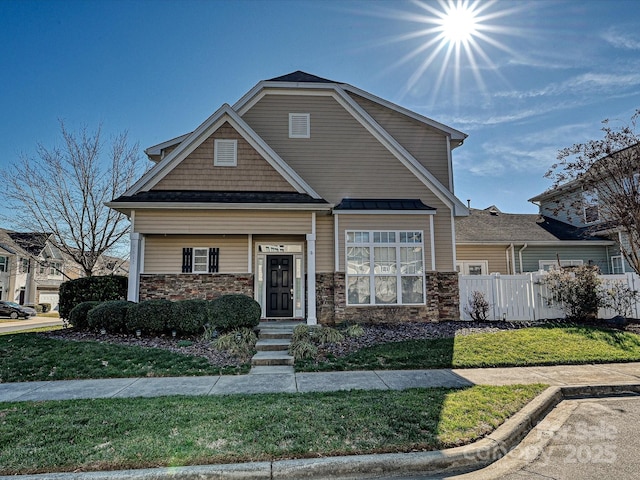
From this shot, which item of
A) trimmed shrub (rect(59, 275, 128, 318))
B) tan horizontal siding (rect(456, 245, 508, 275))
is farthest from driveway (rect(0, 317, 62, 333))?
tan horizontal siding (rect(456, 245, 508, 275))

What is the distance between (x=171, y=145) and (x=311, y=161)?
544 centimetres

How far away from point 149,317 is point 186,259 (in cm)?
275

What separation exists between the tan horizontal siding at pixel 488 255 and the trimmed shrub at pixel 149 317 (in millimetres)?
13022

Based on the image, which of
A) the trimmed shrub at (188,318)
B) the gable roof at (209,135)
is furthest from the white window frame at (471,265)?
the trimmed shrub at (188,318)

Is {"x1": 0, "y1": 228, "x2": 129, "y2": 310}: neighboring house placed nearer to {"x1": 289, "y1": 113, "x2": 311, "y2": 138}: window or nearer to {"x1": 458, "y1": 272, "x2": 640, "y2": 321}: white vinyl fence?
{"x1": 289, "y1": 113, "x2": 311, "y2": 138}: window

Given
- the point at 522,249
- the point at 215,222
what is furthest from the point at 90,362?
the point at 522,249

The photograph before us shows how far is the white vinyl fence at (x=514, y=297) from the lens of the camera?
12227 millimetres

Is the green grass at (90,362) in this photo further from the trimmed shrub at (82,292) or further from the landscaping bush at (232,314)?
the trimmed shrub at (82,292)

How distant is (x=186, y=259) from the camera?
12.0 metres

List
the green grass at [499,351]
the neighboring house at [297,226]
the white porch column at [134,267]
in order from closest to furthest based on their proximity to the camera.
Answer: the green grass at [499,351] < the white porch column at [134,267] < the neighboring house at [297,226]

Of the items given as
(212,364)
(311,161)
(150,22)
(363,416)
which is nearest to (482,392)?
(363,416)

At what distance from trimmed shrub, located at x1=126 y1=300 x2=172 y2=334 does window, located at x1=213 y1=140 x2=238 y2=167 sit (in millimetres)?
4735

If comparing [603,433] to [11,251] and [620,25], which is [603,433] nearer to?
[620,25]

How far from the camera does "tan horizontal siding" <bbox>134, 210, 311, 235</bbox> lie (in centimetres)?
1100
